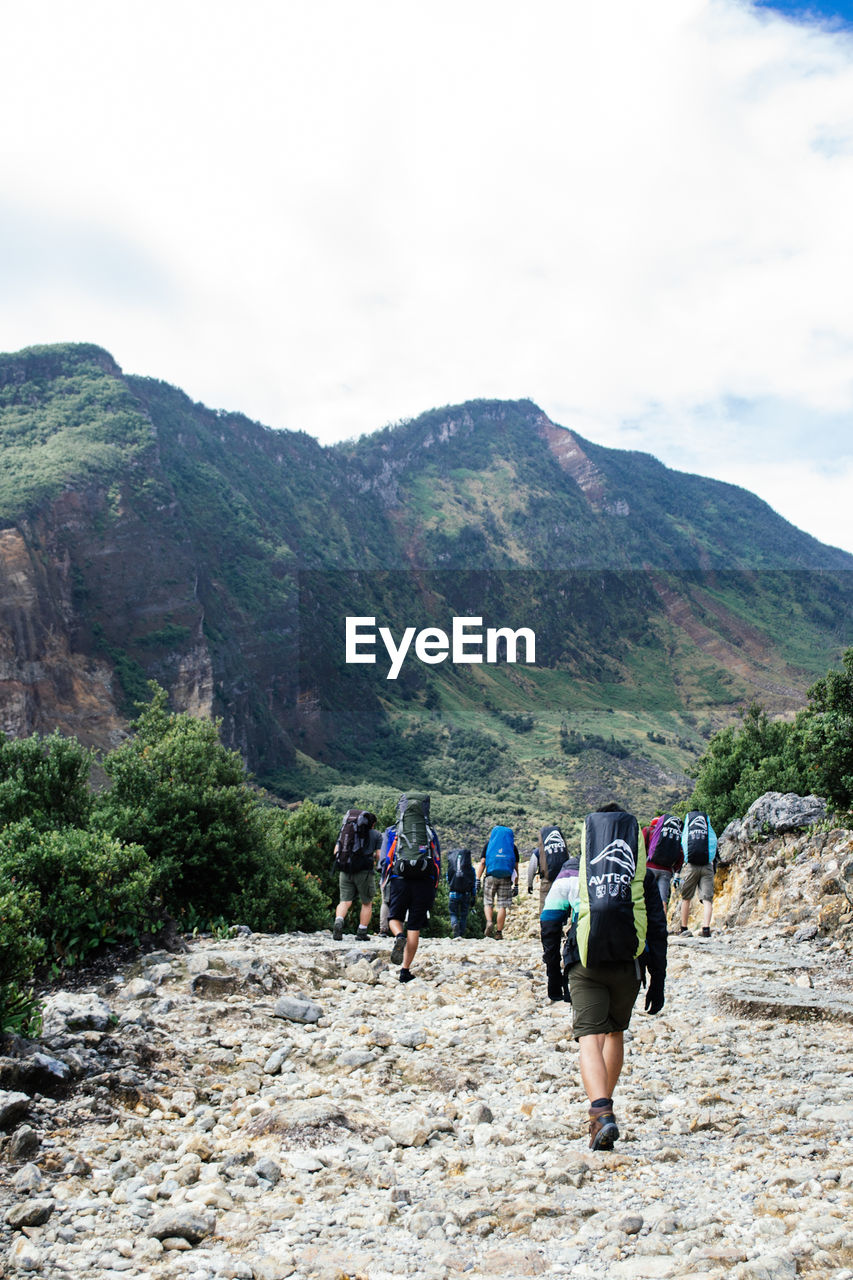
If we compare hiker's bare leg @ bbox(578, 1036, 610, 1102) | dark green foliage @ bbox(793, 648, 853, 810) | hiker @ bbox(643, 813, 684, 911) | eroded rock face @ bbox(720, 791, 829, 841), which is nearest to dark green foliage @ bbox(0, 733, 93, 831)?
hiker @ bbox(643, 813, 684, 911)

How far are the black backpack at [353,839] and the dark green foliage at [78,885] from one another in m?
2.56

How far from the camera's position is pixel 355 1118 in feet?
17.1

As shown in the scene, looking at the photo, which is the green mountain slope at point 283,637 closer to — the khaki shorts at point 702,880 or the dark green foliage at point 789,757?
the dark green foliage at point 789,757

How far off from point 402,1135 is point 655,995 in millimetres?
1717

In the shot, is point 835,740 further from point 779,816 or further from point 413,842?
point 413,842

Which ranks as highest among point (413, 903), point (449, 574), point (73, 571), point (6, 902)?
point (449, 574)

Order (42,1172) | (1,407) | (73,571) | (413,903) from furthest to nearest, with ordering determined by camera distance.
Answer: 1. (1,407)
2. (73,571)
3. (413,903)
4. (42,1172)

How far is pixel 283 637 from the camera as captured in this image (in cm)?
12438

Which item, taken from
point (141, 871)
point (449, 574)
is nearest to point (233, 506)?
point (449, 574)

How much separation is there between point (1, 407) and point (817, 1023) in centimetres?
13341

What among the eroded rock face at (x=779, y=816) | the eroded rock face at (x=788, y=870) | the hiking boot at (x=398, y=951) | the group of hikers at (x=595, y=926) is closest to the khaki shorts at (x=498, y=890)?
the eroded rock face at (x=788, y=870)

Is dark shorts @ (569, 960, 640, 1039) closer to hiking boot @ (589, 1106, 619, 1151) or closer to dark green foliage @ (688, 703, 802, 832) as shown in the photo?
hiking boot @ (589, 1106, 619, 1151)

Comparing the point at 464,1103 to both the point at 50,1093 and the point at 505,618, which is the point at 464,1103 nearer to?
the point at 50,1093

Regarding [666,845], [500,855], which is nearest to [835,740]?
[666,845]
